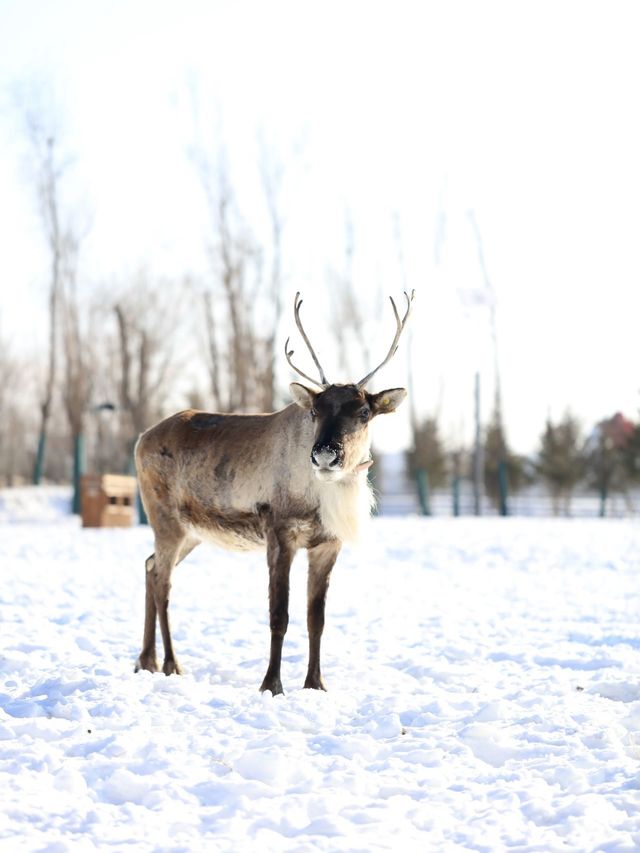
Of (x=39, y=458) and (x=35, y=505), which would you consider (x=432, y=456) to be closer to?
(x=39, y=458)

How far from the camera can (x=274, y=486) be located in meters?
6.51

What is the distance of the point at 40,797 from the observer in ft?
13.7

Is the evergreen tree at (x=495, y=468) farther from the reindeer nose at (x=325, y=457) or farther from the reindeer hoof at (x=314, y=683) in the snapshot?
the reindeer nose at (x=325, y=457)

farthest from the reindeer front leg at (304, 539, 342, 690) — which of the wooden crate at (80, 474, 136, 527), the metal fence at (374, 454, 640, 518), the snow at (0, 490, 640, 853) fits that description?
the metal fence at (374, 454, 640, 518)

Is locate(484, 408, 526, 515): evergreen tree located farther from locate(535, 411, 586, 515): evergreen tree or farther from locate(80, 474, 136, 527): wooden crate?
locate(80, 474, 136, 527): wooden crate

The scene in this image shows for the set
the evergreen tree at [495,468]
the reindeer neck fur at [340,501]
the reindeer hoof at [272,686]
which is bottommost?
the evergreen tree at [495,468]

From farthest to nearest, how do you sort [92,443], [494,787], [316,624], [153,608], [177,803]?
[92,443], [153,608], [316,624], [494,787], [177,803]

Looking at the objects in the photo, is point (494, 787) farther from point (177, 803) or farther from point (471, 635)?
point (471, 635)

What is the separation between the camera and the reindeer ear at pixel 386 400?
20.7ft

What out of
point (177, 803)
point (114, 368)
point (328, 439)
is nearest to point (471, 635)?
point (328, 439)

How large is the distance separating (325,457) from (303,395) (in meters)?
0.64

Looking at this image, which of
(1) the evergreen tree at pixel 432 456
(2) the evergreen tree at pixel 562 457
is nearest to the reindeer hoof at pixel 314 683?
(1) the evergreen tree at pixel 432 456

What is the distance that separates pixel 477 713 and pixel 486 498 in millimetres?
48144

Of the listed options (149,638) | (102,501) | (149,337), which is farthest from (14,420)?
(149,638)
